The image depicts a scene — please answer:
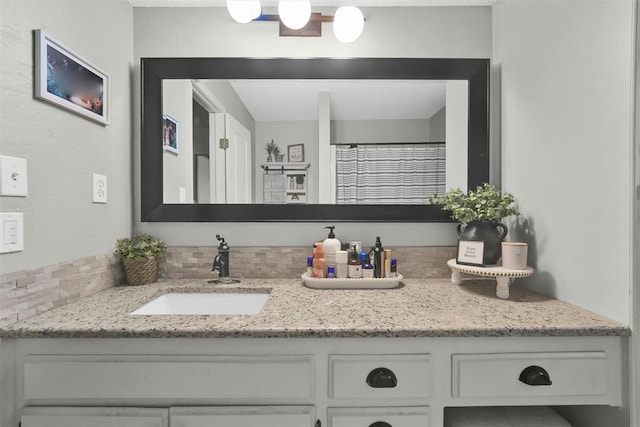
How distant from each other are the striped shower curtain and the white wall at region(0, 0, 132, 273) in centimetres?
103

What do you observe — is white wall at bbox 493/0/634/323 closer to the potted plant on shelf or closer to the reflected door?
the potted plant on shelf

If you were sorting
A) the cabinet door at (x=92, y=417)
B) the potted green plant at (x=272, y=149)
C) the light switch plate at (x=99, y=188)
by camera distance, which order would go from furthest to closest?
the potted green plant at (x=272, y=149) < the light switch plate at (x=99, y=188) < the cabinet door at (x=92, y=417)

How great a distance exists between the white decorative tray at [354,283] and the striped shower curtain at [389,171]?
40 cm

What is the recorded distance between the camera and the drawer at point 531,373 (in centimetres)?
95

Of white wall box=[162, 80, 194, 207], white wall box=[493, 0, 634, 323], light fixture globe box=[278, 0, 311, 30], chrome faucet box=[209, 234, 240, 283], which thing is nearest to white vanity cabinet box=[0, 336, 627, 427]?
white wall box=[493, 0, 634, 323]

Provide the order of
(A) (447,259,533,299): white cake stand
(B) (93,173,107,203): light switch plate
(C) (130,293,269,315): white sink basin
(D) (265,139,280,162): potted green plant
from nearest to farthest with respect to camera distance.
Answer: (A) (447,259,533,299): white cake stand → (B) (93,173,107,203): light switch plate → (C) (130,293,269,315): white sink basin → (D) (265,139,280,162): potted green plant

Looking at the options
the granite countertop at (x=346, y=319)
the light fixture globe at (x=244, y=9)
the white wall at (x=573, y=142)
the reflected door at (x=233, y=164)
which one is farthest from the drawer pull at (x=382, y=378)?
the light fixture globe at (x=244, y=9)

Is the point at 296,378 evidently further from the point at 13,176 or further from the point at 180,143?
the point at 180,143

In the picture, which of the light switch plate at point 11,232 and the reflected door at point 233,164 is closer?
the light switch plate at point 11,232

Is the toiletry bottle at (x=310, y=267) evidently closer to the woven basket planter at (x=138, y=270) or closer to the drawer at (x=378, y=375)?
the drawer at (x=378, y=375)

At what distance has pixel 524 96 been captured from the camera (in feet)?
4.59

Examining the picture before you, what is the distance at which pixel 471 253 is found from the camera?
52.6 inches

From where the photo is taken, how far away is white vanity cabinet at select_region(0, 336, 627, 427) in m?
0.93

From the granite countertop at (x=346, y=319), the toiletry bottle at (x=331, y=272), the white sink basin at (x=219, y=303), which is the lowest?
the white sink basin at (x=219, y=303)
